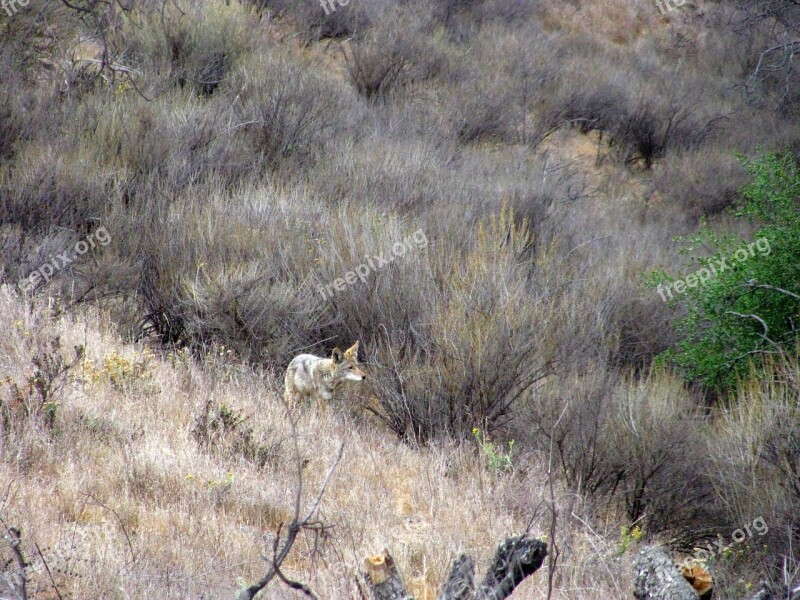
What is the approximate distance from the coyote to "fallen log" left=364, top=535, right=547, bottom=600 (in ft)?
11.2

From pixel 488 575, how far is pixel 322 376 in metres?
3.52

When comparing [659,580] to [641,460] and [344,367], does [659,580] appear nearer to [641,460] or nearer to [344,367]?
[641,460]

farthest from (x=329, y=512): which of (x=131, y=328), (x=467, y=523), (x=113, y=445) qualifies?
(x=131, y=328)

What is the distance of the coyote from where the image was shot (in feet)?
20.2

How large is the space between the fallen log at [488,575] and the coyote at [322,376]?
3411mm


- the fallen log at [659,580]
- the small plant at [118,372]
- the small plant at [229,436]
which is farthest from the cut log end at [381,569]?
the small plant at [118,372]

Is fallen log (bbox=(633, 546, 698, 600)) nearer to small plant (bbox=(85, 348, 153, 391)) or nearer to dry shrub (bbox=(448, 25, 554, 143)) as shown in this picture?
small plant (bbox=(85, 348, 153, 391))

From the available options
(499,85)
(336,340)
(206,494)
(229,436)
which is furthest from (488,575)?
(499,85)

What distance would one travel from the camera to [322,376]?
6188mm

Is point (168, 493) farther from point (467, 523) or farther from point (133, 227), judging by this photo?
point (133, 227)

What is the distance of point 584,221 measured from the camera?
41.9 ft

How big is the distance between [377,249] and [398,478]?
3297mm

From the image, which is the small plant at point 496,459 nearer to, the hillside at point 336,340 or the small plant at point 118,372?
the hillside at point 336,340

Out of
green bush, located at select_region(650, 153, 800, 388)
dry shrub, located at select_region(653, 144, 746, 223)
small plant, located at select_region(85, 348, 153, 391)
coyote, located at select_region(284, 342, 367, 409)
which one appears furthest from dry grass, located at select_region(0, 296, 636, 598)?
dry shrub, located at select_region(653, 144, 746, 223)
